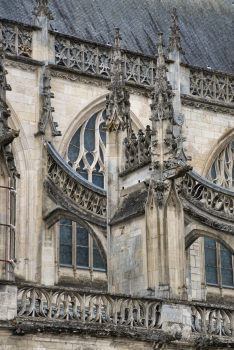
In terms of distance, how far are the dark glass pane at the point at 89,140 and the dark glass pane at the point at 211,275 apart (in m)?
4.35

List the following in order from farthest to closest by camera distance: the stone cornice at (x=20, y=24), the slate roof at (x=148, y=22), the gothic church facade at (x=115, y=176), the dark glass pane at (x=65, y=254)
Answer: the slate roof at (x=148, y=22) → the stone cornice at (x=20, y=24) → the dark glass pane at (x=65, y=254) → the gothic church facade at (x=115, y=176)

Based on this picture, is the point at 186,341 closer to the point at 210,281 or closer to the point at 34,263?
the point at 34,263

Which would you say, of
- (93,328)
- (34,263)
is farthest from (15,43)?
(93,328)

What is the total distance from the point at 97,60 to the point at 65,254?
494 cm

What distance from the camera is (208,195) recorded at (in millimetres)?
17047

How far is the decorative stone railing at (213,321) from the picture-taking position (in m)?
14.9

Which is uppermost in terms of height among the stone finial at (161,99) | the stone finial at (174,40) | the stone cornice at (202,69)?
the stone finial at (174,40)

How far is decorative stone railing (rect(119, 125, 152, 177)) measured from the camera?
1598 centimetres

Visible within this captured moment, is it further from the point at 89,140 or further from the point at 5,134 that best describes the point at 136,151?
the point at 89,140

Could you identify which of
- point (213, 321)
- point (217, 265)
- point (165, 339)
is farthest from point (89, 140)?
point (165, 339)

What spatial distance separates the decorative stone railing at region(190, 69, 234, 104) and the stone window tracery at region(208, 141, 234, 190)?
1319 mm

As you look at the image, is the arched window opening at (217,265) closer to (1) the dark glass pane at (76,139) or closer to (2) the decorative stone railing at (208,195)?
(1) the dark glass pane at (76,139)

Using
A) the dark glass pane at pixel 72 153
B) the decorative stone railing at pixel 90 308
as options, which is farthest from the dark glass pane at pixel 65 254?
the decorative stone railing at pixel 90 308

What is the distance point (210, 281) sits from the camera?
22172 millimetres
